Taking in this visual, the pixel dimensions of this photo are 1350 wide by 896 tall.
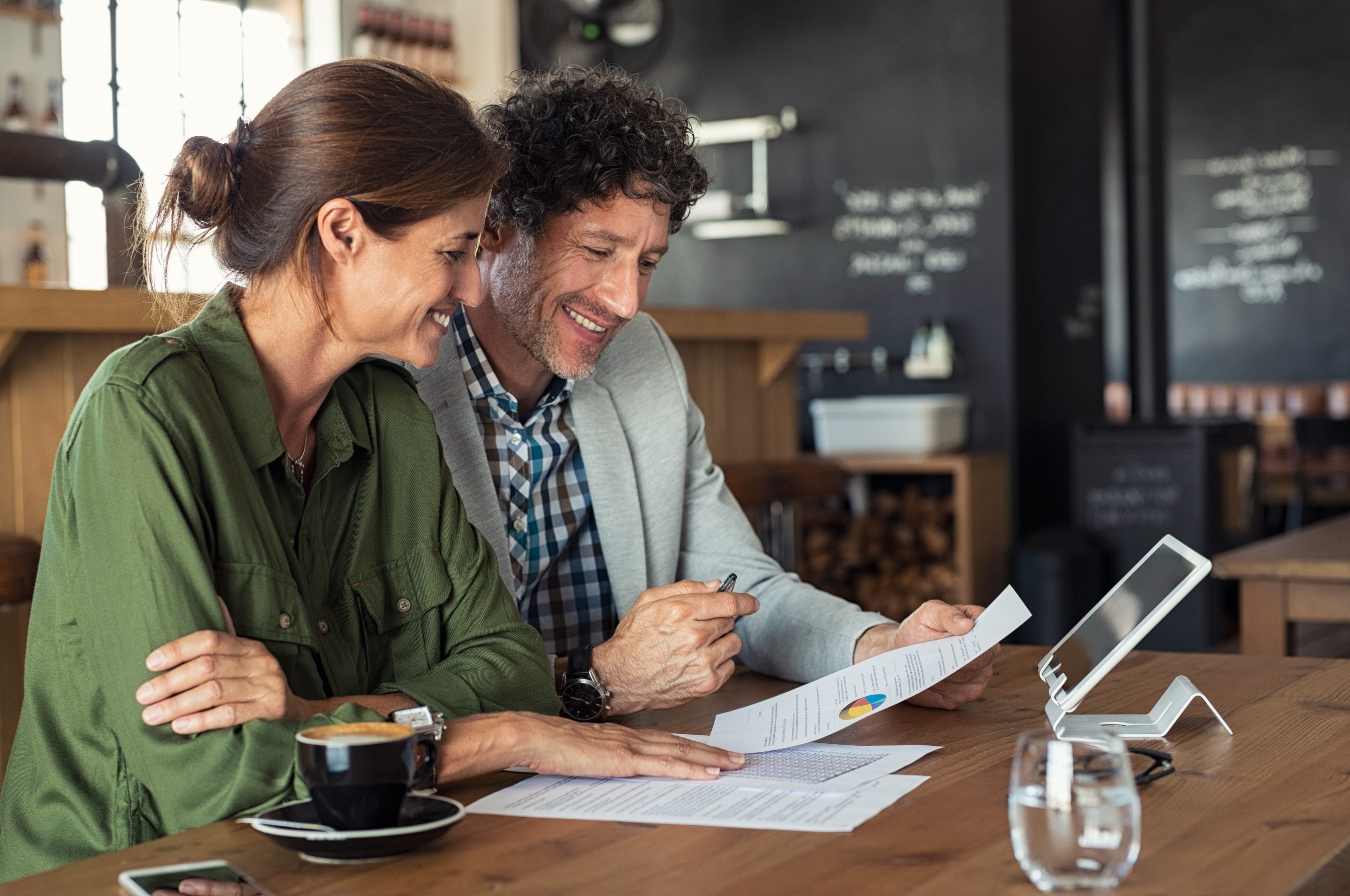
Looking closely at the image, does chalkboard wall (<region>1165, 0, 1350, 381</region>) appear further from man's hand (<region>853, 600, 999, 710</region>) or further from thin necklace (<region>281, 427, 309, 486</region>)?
thin necklace (<region>281, 427, 309, 486</region>)

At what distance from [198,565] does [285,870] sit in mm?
277

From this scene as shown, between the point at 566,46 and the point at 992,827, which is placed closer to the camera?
the point at 992,827

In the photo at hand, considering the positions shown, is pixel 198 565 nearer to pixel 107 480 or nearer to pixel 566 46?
pixel 107 480

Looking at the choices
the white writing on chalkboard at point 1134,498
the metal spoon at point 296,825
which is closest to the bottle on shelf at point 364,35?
the white writing on chalkboard at point 1134,498

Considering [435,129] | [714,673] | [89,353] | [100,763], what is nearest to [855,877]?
[714,673]

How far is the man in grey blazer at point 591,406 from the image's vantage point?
1.72 m

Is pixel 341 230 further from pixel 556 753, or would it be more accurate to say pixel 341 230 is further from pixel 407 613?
pixel 556 753

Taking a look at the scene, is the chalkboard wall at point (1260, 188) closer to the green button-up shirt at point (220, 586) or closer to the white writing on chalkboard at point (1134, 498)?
the white writing on chalkboard at point (1134, 498)

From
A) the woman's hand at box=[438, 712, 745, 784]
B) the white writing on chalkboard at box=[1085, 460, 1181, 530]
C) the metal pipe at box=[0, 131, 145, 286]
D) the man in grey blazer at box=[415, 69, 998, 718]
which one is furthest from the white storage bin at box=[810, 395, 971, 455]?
the woman's hand at box=[438, 712, 745, 784]

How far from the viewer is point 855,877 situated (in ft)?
2.94

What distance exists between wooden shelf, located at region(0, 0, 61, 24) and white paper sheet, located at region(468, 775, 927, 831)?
5.06 meters

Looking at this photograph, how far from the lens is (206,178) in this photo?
131cm

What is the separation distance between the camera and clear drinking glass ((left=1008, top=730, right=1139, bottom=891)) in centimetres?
82

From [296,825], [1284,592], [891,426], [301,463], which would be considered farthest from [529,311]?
[891,426]
